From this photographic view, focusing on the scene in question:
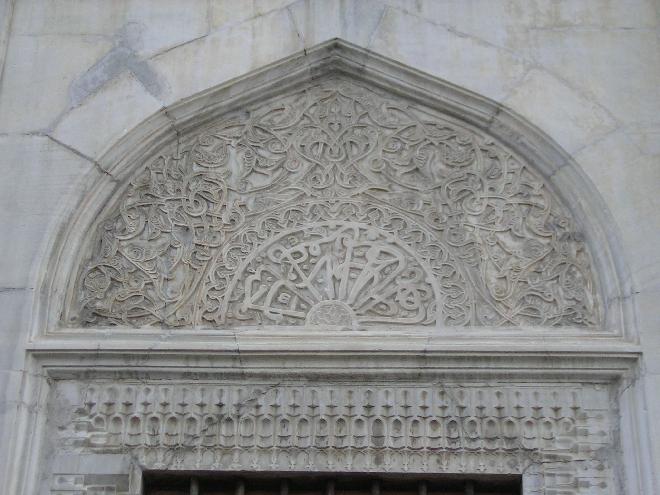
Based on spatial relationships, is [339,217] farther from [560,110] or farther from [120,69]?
[120,69]

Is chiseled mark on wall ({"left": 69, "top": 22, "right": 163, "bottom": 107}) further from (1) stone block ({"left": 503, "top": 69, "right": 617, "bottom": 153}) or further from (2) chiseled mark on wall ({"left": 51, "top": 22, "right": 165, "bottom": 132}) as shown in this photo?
(1) stone block ({"left": 503, "top": 69, "right": 617, "bottom": 153})

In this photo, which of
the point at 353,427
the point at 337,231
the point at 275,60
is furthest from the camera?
the point at 275,60

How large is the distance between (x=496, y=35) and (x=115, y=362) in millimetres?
2788

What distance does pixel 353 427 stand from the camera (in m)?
5.57

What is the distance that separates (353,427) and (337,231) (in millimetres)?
1101

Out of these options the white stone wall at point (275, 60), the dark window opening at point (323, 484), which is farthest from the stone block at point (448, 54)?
the dark window opening at point (323, 484)

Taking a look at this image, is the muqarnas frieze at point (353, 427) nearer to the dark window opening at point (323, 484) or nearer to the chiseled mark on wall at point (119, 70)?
the dark window opening at point (323, 484)

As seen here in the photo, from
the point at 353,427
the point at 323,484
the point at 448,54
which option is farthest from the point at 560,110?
the point at 323,484

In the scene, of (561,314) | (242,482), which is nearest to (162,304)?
(242,482)

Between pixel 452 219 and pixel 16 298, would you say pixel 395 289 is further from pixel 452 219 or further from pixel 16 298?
pixel 16 298

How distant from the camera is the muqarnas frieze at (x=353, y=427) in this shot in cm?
549

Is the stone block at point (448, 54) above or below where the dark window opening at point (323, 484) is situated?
above

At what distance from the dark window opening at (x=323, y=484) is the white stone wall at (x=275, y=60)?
3.75ft

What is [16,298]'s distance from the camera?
225 inches
